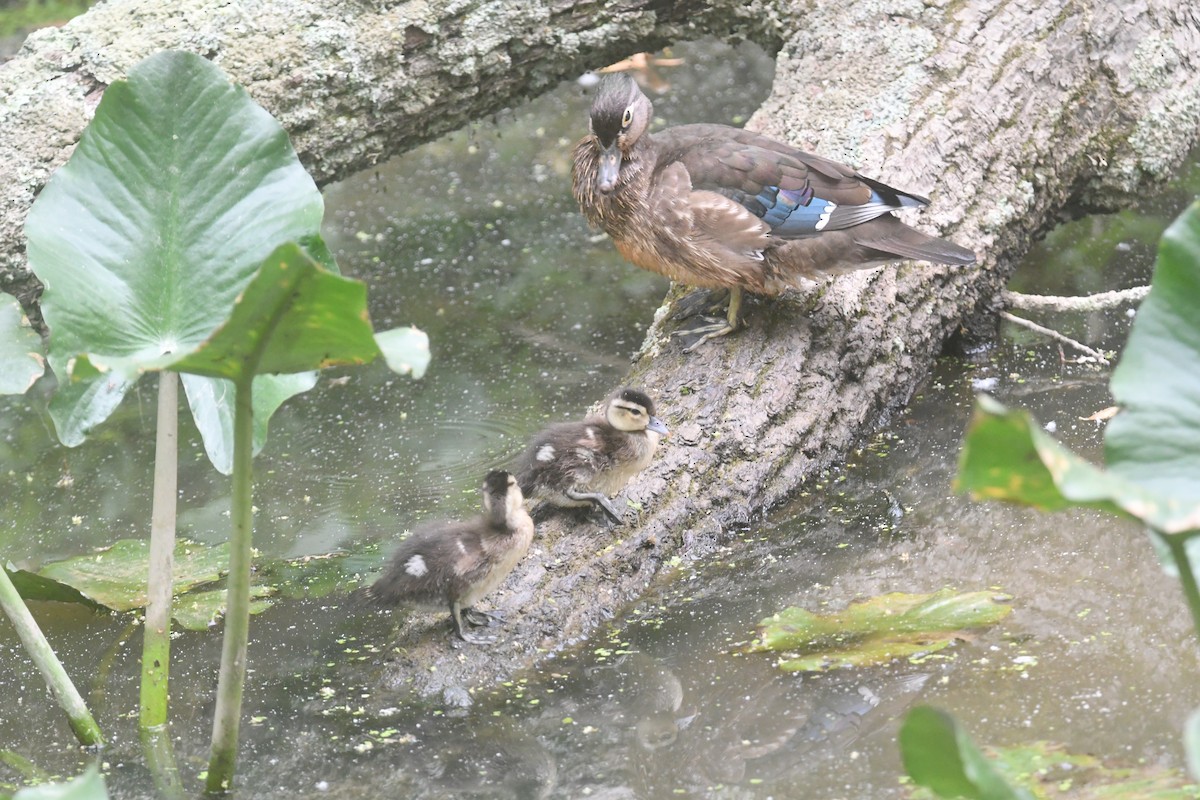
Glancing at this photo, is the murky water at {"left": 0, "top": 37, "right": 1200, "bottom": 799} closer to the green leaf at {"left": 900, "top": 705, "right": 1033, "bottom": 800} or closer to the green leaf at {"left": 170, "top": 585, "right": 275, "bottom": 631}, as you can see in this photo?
the green leaf at {"left": 170, "top": 585, "right": 275, "bottom": 631}

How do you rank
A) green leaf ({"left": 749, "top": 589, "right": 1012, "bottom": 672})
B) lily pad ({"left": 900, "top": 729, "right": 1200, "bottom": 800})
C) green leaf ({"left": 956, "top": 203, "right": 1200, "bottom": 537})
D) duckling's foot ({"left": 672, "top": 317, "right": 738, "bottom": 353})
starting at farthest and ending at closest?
duckling's foot ({"left": 672, "top": 317, "right": 738, "bottom": 353})
green leaf ({"left": 749, "top": 589, "right": 1012, "bottom": 672})
lily pad ({"left": 900, "top": 729, "right": 1200, "bottom": 800})
green leaf ({"left": 956, "top": 203, "right": 1200, "bottom": 537})

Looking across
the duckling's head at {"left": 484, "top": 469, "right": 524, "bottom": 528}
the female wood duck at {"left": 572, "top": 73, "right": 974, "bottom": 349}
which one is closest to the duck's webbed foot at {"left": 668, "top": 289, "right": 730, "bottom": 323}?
the female wood duck at {"left": 572, "top": 73, "right": 974, "bottom": 349}

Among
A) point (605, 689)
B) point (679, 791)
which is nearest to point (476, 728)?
point (605, 689)

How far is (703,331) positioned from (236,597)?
2.35 meters

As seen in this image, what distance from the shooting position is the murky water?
279 centimetres

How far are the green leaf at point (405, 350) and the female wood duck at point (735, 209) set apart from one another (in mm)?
2310

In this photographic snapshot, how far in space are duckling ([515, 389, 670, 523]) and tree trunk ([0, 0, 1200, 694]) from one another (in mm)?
116

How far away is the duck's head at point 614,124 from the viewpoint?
4.39 meters

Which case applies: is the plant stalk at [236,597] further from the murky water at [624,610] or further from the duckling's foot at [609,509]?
the duckling's foot at [609,509]

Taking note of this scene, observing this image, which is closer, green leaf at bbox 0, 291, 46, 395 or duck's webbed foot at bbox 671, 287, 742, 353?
green leaf at bbox 0, 291, 46, 395

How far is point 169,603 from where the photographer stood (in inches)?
112

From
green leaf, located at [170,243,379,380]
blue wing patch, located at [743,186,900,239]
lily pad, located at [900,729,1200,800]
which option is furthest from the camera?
blue wing patch, located at [743,186,900,239]

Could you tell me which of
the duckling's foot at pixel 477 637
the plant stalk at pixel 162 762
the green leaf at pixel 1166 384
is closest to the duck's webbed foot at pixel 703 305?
the duckling's foot at pixel 477 637

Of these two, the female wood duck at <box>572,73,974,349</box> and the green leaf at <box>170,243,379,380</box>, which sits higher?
the green leaf at <box>170,243,379,380</box>
